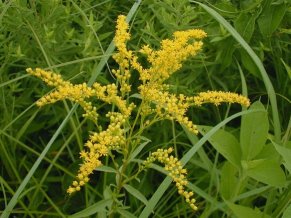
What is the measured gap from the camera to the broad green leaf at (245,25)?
6.48ft

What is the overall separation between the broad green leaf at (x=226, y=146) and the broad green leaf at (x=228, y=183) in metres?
0.05

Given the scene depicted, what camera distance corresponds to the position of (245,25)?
1986 millimetres

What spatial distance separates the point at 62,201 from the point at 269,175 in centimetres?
86

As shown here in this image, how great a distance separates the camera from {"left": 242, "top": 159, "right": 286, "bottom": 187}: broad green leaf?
139cm

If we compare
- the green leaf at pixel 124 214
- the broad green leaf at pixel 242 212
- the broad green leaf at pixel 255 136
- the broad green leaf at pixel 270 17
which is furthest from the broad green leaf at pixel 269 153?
the broad green leaf at pixel 270 17

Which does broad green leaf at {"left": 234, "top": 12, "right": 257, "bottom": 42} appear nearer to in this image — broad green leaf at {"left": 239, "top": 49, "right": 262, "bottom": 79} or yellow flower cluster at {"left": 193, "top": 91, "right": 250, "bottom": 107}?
broad green leaf at {"left": 239, "top": 49, "right": 262, "bottom": 79}

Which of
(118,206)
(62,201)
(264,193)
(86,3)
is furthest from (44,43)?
(264,193)

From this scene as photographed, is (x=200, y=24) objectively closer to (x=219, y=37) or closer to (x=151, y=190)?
(x=219, y=37)

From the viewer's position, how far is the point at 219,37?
1969mm

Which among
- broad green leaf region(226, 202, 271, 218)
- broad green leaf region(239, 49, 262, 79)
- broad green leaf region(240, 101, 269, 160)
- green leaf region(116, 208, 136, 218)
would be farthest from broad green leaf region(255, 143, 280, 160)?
broad green leaf region(239, 49, 262, 79)

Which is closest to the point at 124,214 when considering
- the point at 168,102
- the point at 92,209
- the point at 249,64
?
the point at 92,209

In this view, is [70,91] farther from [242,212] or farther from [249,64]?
[249,64]

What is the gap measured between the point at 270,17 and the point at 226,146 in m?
0.73

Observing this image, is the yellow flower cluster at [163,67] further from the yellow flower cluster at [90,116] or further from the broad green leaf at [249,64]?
the broad green leaf at [249,64]
